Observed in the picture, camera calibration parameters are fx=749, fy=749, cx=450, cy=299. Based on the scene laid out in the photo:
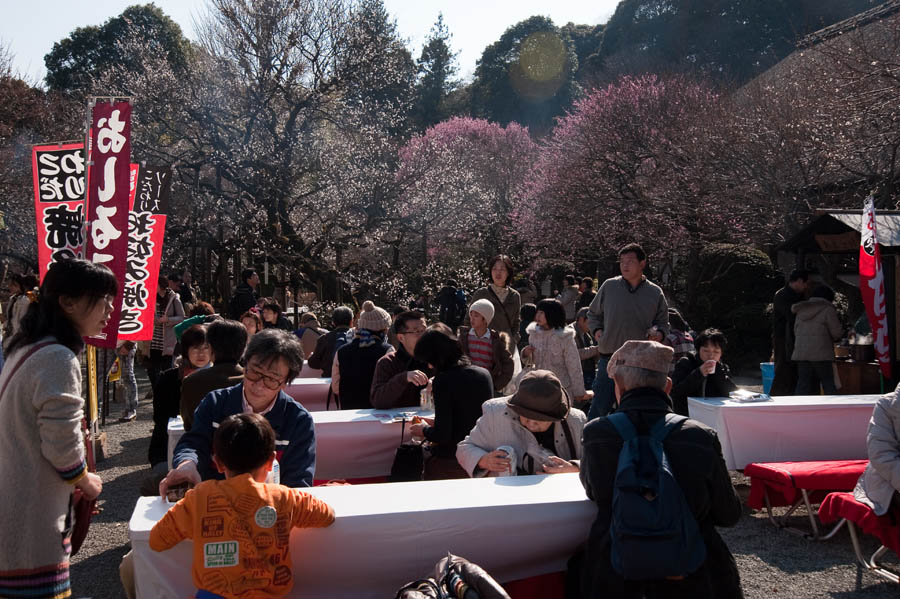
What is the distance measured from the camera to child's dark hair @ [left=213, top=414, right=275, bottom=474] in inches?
99.1

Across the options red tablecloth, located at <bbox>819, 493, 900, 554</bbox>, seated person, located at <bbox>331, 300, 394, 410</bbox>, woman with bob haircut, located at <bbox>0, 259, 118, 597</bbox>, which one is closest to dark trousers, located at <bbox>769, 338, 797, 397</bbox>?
red tablecloth, located at <bbox>819, 493, 900, 554</bbox>

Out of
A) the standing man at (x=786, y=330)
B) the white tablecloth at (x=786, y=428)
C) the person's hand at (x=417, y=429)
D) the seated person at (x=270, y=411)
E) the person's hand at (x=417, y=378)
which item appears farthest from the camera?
the standing man at (x=786, y=330)

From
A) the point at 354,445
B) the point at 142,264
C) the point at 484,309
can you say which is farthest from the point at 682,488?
the point at 142,264

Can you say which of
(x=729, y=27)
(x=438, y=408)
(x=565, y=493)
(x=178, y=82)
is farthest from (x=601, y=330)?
(x=729, y=27)

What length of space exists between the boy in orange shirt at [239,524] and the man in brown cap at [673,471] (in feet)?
3.52

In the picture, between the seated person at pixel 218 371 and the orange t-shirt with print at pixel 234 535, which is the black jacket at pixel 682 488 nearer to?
the orange t-shirt with print at pixel 234 535

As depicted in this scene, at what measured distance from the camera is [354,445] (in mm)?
4805

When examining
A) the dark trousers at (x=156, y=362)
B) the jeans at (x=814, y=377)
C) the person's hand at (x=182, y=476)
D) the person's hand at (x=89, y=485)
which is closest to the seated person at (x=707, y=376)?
the jeans at (x=814, y=377)

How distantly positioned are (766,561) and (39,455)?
3.98 meters

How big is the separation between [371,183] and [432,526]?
594 inches

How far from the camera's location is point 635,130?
19.0 m

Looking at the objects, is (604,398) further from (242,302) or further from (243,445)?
(242,302)

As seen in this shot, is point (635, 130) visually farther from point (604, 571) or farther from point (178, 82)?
point (604, 571)

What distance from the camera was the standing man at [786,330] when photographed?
8.64m
